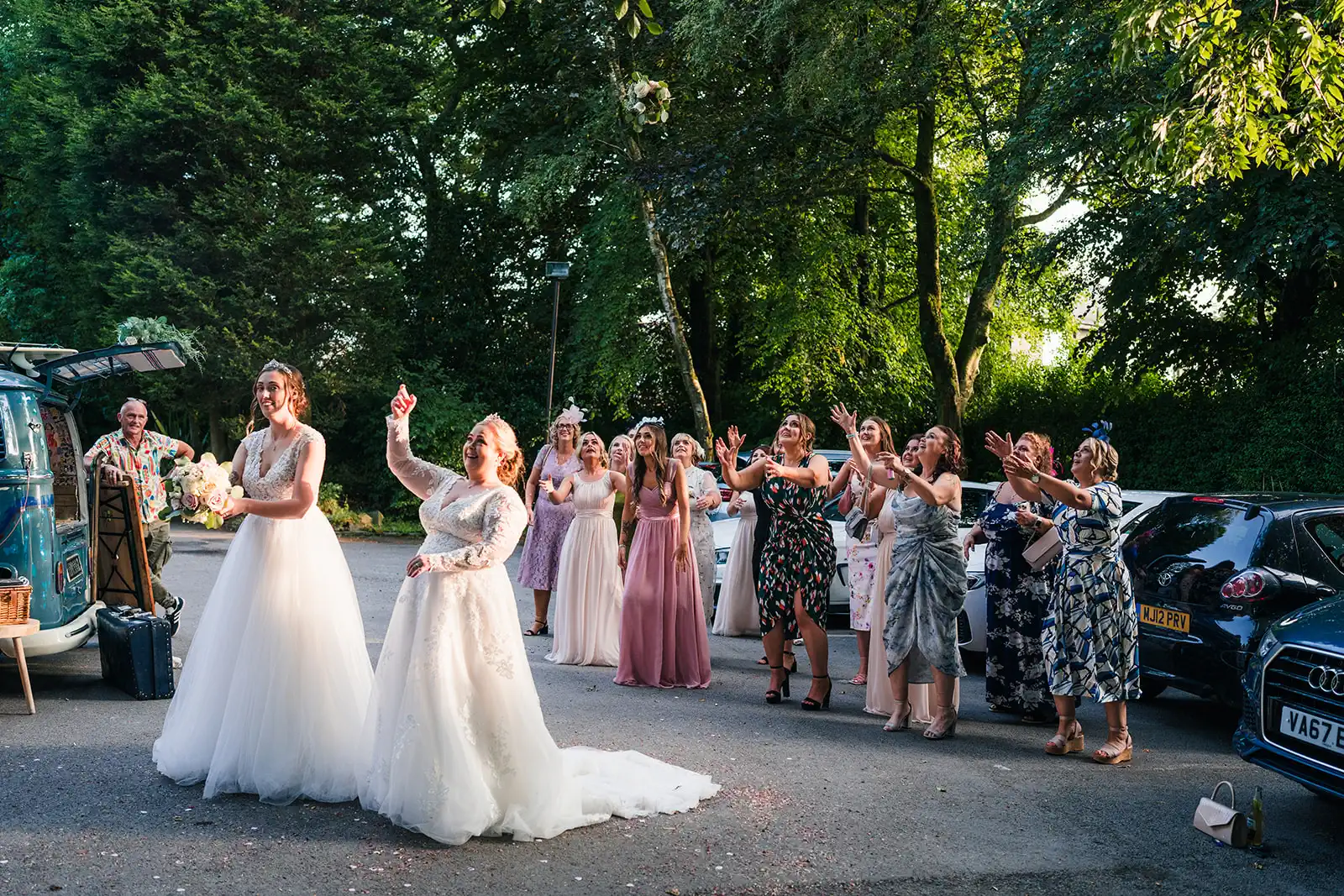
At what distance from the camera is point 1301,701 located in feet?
19.0

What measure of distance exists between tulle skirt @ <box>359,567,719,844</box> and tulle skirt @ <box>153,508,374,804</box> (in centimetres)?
34

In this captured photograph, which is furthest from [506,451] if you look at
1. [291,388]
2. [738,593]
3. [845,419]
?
[738,593]

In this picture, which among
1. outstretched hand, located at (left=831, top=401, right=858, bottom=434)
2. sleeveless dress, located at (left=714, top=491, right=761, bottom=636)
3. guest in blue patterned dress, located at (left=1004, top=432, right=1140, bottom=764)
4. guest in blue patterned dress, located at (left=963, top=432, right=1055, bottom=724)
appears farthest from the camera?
sleeveless dress, located at (left=714, top=491, right=761, bottom=636)

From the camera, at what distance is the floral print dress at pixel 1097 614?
7102mm

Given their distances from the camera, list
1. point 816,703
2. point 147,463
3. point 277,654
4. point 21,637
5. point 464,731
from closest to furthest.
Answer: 1. point 464,731
2. point 277,654
3. point 21,637
4. point 816,703
5. point 147,463

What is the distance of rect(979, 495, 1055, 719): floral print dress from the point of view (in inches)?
324

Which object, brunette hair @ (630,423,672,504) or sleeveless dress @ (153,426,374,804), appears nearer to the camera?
sleeveless dress @ (153,426,374,804)

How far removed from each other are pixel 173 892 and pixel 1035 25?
16.4 m

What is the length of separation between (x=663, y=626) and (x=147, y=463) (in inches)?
194

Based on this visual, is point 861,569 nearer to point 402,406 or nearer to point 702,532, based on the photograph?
point 702,532

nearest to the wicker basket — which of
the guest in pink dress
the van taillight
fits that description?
the guest in pink dress

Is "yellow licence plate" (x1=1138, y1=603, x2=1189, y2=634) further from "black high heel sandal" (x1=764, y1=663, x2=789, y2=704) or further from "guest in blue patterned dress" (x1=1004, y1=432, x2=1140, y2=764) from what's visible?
"black high heel sandal" (x1=764, y1=663, x2=789, y2=704)

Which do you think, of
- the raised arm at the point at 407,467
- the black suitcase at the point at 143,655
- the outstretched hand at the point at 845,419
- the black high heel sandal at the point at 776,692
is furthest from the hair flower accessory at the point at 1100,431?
the black suitcase at the point at 143,655

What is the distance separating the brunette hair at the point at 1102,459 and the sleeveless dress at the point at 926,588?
101 cm
